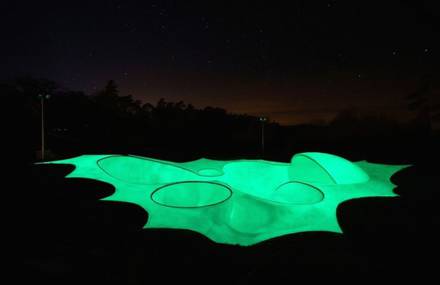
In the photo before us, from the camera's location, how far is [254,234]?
18.9 feet

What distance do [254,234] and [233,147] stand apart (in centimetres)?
2304

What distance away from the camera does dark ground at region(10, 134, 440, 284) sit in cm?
421

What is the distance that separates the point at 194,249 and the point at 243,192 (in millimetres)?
2250

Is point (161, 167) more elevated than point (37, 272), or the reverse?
point (161, 167)

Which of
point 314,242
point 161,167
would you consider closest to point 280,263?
point 314,242

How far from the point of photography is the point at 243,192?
6777 mm

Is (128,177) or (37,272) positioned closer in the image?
(37,272)

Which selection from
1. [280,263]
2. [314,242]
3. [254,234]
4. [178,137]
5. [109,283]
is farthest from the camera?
[178,137]

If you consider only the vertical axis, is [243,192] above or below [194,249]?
above

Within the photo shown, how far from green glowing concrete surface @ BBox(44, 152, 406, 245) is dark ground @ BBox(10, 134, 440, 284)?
281 mm

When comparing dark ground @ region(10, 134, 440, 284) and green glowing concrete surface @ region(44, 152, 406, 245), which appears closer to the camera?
dark ground @ region(10, 134, 440, 284)

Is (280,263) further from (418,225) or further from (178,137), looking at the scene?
(178,137)

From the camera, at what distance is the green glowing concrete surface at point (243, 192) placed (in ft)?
18.7

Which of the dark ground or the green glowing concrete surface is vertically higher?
the green glowing concrete surface
